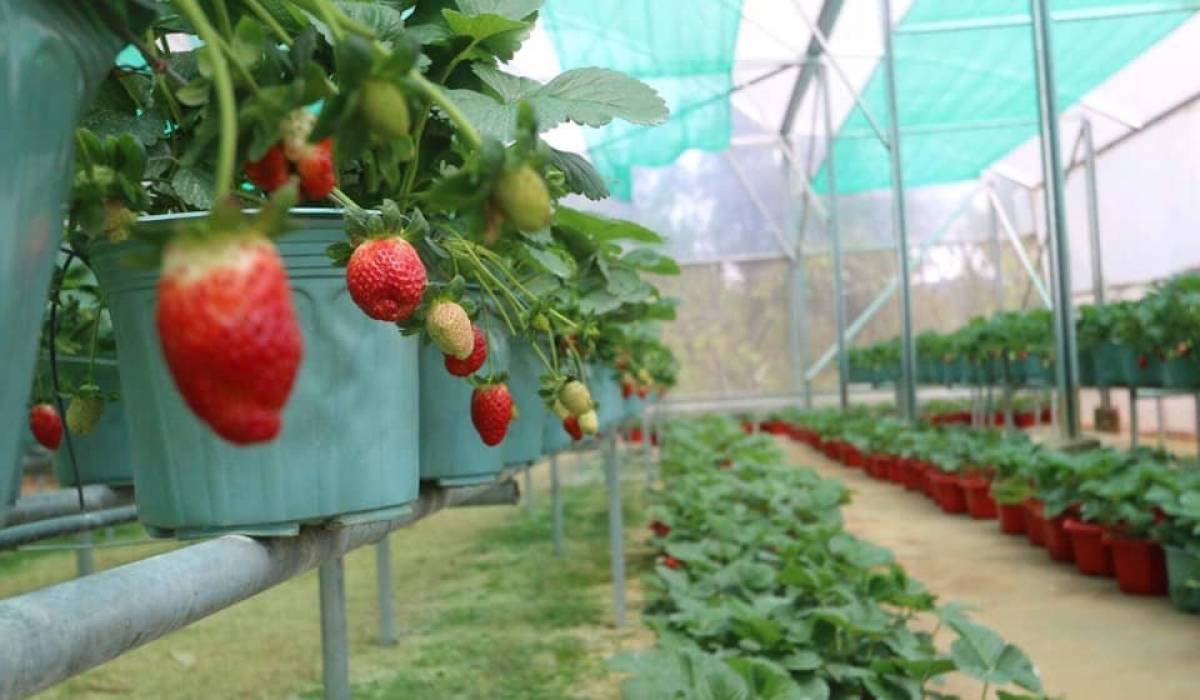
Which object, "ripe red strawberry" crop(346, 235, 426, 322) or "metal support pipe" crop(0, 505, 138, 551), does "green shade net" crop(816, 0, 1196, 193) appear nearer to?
"metal support pipe" crop(0, 505, 138, 551)

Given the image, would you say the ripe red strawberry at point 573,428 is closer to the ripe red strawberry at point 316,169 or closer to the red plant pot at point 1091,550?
the ripe red strawberry at point 316,169

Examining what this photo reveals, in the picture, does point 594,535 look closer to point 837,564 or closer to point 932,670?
point 837,564

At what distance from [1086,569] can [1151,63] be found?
18.4 feet

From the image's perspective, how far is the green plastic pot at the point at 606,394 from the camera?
2.33 metres

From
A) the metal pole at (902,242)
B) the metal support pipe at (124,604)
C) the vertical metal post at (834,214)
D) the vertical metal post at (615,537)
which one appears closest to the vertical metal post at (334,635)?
the metal support pipe at (124,604)

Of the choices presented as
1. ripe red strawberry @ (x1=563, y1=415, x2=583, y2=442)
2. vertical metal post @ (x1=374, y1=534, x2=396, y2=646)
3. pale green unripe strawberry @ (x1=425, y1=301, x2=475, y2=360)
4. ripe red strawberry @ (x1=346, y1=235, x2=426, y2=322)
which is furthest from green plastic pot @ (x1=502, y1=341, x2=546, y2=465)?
vertical metal post @ (x1=374, y1=534, x2=396, y2=646)

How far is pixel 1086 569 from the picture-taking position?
352 cm

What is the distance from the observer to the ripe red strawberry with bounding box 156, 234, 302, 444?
28 cm

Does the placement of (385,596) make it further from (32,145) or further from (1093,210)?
(1093,210)

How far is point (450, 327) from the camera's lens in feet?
2.22

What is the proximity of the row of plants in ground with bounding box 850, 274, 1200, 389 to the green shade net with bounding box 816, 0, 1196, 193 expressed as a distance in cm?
165

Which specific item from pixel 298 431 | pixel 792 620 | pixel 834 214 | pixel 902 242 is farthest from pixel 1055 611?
pixel 834 214

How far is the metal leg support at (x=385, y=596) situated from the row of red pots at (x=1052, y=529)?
6.80ft

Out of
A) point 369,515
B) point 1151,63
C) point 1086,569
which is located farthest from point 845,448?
point 369,515
